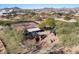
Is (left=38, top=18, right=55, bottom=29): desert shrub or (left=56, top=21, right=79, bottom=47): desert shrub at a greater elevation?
(left=38, top=18, right=55, bottom=29): desert shrub

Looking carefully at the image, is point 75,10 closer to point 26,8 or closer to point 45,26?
point 45,26

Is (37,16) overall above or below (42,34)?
above

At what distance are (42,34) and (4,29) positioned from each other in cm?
34

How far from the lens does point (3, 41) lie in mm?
2021

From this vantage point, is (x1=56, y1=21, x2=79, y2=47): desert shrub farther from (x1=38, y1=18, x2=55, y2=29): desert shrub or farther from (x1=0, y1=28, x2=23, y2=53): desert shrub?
(x1=0, y1=28, x2=23, y2=53): desert shrub

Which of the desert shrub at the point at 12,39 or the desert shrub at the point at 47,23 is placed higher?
the desert shrub at the point at 47,23

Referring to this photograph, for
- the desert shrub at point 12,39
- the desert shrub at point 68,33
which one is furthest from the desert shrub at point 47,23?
the desert shrub at point 12,39

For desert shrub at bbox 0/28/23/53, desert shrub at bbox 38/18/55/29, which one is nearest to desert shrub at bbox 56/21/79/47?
desert shrub at bbox 38/18/55/29

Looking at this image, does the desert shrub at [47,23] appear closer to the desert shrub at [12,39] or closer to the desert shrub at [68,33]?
the desert shrub at [68,33]

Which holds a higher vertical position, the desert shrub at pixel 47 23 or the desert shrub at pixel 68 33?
the desert shrub at pixel 47 23

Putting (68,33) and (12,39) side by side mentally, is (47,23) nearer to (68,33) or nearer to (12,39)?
(68,33)

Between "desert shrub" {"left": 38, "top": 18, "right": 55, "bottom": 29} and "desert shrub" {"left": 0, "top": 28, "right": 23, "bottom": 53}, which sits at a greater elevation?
"desert shrub" {"left": 38, "top": 18, "right": 55, "bottom": 29}

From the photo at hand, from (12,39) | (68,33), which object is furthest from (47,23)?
(12,39)
